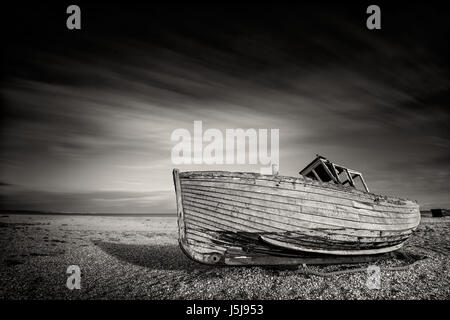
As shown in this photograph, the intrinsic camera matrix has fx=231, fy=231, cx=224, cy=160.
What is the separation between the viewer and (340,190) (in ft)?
24.7

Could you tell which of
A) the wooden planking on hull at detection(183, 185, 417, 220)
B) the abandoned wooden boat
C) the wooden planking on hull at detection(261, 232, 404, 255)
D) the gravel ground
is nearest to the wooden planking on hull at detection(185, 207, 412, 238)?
the abandoned wooden boat

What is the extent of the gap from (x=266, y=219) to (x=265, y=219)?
30 mm

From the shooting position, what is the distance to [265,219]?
6.82m

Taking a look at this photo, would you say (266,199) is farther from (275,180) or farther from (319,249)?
(319,249)

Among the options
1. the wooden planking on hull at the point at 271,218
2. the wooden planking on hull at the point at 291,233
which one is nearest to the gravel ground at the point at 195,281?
the wooden planking on hull at the point at 291,233

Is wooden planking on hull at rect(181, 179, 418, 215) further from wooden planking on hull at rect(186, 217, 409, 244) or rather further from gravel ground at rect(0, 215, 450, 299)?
gravel ground at rect(0, 215, 450, 299)

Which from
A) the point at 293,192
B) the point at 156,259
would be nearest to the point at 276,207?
the point at 293,192

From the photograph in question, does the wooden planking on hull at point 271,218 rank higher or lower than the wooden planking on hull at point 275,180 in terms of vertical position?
lower

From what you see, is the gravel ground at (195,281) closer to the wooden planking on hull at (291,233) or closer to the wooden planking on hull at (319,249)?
the wooden planking on hull at (319,249)

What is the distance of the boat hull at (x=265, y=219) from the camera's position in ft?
22.5

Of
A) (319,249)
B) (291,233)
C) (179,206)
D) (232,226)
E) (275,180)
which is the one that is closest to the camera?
(291,233)
